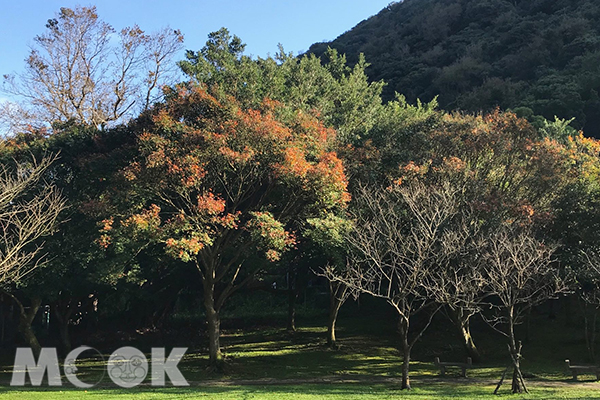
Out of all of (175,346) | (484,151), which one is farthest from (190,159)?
(175,346)

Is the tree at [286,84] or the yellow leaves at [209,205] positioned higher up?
the tree at [286,84]

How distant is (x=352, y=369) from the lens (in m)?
17.4

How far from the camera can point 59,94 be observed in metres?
23.6

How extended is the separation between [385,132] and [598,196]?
24.7 ft

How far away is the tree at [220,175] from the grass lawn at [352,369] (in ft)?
8.53

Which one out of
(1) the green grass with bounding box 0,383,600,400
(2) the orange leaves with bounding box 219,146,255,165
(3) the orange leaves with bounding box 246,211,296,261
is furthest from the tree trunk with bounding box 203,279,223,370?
(2) the orange leaves with bounding box 219,146,255,165

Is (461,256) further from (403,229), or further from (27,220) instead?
(27,220)

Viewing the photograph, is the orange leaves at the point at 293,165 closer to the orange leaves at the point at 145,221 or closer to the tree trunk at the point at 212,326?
the orange leaves at the point at 145,221

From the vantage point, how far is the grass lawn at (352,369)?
1212 cm

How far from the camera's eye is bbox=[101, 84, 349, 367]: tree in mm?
13758

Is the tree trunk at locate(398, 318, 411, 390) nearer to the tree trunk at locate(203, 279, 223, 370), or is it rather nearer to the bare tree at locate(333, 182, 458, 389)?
the bare tree at locate(333, 182, 458, 389)

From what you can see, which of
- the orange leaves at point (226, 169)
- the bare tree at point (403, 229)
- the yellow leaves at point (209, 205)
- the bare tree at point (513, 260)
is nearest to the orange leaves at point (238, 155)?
the orange leaves at point (226, 169)

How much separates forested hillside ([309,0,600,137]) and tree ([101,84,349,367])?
23865 millimetres

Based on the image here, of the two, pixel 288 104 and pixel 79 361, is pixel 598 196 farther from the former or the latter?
pixel 79 361
